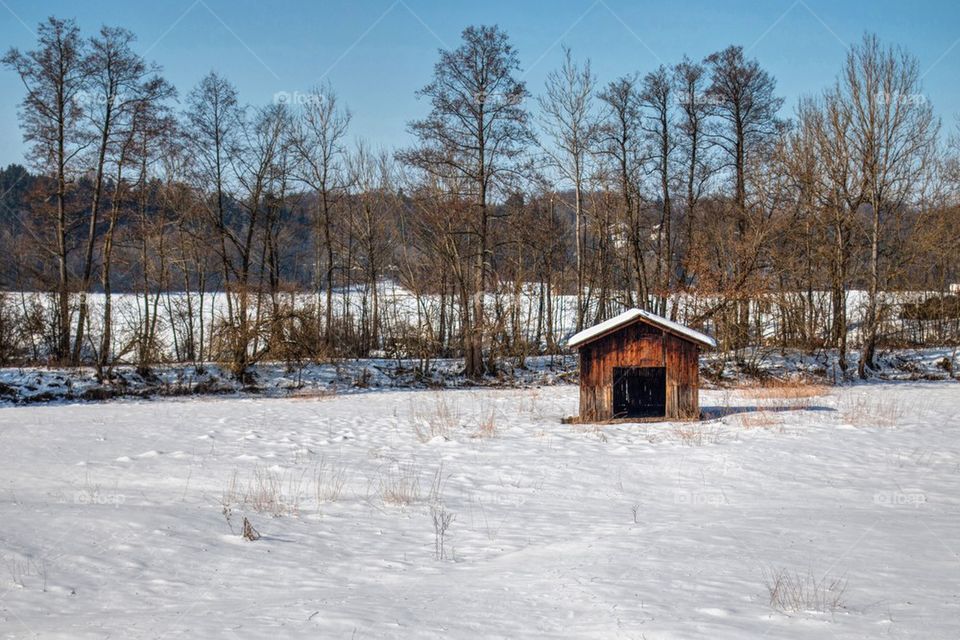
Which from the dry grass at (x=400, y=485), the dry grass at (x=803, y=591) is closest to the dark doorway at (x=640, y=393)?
the dry grass at (x=400, y=485)

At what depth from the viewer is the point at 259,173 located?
27.1 metres

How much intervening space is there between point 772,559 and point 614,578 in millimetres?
1551

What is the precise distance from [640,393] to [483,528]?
37.8 ft

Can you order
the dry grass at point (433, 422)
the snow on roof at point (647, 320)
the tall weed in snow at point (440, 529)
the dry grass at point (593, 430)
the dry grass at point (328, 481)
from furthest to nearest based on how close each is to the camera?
1. the snow on roof at point (647, 320)
2. the dry grass at point (433, 422)
3. the dry grass at point (593, 430)
4. the dry grass at point (328, 481)
5. the tall weed in snow at point (440, 529)

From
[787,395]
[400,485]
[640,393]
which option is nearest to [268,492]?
[400,485]

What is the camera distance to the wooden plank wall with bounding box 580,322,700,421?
50.2ft

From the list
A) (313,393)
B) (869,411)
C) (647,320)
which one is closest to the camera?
(647,320)

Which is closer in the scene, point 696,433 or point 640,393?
point 696,433

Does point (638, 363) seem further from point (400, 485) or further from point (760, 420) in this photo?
point (400, 485)

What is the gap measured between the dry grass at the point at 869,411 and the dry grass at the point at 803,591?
10.4 m

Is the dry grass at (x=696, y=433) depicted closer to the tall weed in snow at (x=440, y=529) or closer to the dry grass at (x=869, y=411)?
the dry grass at (x=869, y=411)

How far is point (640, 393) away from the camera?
1831cm

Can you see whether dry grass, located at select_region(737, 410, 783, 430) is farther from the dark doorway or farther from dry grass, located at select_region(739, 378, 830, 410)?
the dark doorway

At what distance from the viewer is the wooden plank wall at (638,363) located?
1530 centimetres
